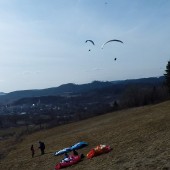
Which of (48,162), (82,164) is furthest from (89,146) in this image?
(82,164)

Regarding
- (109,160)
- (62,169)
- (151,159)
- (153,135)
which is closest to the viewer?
(151,159)

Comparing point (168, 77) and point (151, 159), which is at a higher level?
point (168, 77)

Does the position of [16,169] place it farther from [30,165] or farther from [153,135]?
[153,135]

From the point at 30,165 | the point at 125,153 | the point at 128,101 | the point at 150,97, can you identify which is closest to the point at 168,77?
the point at 150,97

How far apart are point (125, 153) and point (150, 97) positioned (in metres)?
76.2

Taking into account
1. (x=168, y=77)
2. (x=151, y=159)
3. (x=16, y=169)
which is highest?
(x=168, y=77)

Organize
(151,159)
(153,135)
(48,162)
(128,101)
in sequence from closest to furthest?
(151,159) → (153,135) → (48,162) → (128,101)

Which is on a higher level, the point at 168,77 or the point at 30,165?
the point at 168,77

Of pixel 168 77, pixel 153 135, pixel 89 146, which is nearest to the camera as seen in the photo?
pixel 153 135

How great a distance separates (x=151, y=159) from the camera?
20.4m

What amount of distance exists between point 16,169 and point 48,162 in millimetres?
3496

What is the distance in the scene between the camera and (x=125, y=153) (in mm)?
24359

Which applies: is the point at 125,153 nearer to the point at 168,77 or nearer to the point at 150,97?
the point at 168,77

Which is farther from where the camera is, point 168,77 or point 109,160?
point 168,77
